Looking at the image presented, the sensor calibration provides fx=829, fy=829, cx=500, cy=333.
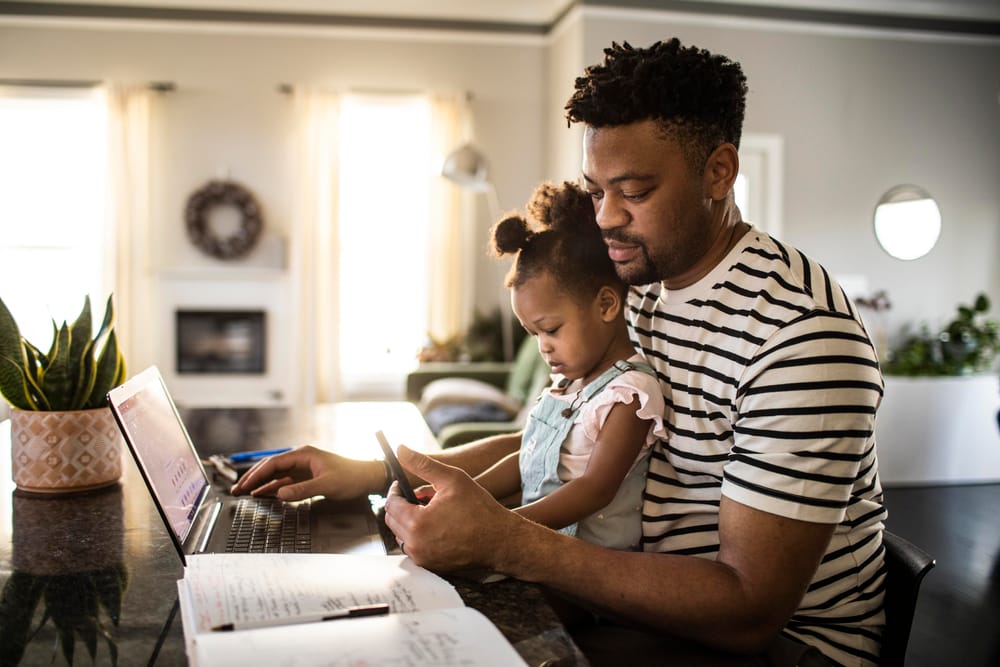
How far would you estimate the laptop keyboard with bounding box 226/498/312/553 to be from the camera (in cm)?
116

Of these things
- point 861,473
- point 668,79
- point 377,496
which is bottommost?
point 377,496

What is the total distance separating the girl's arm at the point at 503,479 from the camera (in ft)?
5.21

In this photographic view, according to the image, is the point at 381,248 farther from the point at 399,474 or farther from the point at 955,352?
the point at 399,474

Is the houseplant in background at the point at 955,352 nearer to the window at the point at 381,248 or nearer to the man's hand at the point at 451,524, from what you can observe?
the window at the point at 381,248

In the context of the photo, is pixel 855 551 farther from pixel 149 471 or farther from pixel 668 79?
pixel 149 471

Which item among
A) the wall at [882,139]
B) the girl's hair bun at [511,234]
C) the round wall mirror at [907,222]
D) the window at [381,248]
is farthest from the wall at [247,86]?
the girl's hair bun at [511,234]

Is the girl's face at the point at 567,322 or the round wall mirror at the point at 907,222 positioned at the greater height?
the round wall mirror at the point at 907,222

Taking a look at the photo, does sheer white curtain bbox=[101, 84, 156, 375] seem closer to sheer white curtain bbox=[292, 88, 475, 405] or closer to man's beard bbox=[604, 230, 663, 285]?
sheer white curtain bbox=[292, 88, 475, 405]

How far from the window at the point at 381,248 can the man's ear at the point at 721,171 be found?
203 inches

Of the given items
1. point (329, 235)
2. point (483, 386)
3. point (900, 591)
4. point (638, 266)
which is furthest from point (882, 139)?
point (900, 591)

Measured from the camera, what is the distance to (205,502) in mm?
1412

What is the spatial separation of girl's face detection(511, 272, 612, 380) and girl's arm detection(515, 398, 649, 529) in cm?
20

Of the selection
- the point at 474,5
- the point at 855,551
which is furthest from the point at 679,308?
the point at 474,5

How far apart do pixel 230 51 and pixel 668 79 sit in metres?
5.79
